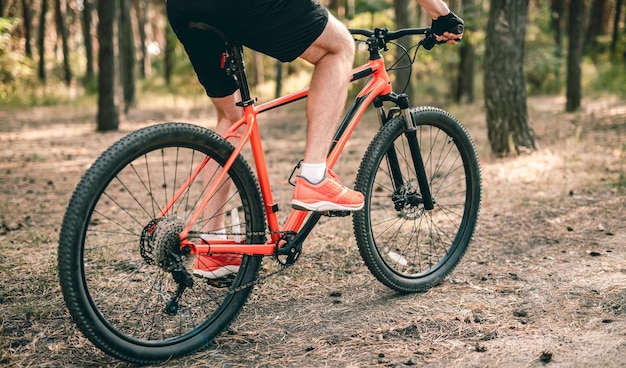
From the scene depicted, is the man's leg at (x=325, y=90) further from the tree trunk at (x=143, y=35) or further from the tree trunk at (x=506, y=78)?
the tree trunk at (x=143, y=35)

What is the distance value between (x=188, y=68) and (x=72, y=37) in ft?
77.9

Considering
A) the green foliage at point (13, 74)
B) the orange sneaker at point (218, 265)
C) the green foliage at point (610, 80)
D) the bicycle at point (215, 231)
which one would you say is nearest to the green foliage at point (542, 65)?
the green foliage at point (610, 80)

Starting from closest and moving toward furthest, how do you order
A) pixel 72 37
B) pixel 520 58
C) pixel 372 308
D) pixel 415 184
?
pixel 372 308, pixel 415 184, pixel 520 58, pixel 72 37

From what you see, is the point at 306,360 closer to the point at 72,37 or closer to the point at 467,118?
the point at 467,118

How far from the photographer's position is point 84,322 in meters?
2.48

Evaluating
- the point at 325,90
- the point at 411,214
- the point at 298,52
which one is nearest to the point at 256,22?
the point at 298,52

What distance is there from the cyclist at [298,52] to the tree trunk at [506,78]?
4.20 meters

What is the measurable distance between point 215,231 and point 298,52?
1.00m

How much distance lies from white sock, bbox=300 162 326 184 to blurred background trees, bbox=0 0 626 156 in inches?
32.2

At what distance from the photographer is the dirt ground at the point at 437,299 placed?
2817mm

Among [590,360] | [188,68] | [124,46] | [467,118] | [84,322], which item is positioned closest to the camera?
[84,322]

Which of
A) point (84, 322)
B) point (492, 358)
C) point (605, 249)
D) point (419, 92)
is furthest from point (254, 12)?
point (419, 92)

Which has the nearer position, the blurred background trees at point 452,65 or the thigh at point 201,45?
the thigh at point 201,45

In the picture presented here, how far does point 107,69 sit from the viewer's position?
11.6 metres
